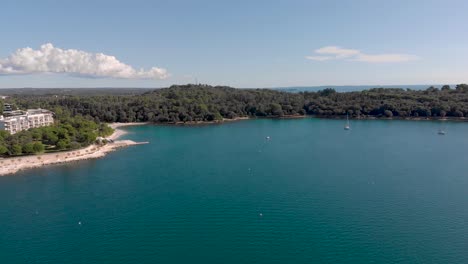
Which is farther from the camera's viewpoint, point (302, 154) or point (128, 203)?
point (302, 154)

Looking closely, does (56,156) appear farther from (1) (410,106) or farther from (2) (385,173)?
(1) (410,106)

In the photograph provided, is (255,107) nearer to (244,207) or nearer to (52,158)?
(52,158)

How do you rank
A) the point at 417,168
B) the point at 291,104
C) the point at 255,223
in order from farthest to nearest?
the point at 291,104 → the point at 417,168 → the point at 255,223

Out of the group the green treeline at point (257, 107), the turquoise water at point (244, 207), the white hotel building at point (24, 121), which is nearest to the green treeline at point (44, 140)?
the turquoise water at point (244, 207)

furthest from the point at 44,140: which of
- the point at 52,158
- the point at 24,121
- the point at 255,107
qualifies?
the point at 255,107

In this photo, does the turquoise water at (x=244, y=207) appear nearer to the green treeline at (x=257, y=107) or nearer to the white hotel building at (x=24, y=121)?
the white hotel building at (x=24, y=121)

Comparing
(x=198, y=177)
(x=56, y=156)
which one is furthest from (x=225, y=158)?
(x=56, y=156)
